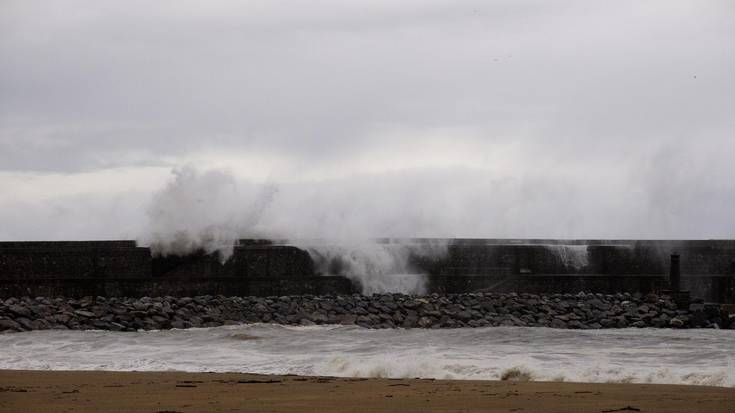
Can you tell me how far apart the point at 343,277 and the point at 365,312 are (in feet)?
9.03

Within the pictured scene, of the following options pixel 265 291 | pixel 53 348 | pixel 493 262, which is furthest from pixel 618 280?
pixel 53 348

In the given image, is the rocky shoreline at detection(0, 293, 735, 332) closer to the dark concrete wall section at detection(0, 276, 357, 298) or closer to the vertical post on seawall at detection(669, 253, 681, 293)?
the dark concrete wall section at detection(0, 276, 357, 298)

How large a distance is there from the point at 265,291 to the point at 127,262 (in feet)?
7.56

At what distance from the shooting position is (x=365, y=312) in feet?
→ 56.7

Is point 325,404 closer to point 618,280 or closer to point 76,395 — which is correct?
point 76,395

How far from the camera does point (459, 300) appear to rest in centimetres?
1856

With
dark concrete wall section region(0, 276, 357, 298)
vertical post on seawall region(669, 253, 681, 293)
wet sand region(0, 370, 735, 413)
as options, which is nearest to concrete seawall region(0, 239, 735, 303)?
dark concrete wall section region(0, 276, 357, 298)

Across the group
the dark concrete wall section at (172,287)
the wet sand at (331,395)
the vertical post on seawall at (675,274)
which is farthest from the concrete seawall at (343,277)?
the wet sand at (331,395)

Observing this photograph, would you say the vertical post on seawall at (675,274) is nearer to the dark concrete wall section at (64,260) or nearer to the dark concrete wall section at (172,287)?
the dark concrete wall section at (172,287)

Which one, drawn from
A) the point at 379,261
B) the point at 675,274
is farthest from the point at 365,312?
the point at 675,274

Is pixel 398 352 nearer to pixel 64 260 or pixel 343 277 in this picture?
pixel 343 277

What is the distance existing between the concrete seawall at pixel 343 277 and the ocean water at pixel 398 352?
356 centimetres

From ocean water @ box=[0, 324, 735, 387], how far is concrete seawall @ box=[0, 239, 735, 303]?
3.56 m

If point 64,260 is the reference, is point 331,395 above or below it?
below
